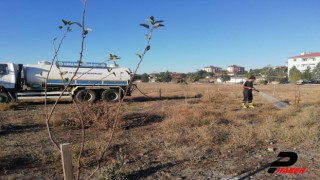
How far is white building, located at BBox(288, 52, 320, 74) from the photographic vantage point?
11275 centimetres

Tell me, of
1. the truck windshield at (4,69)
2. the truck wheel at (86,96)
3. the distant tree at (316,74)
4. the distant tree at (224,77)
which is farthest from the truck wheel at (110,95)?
the distant tree at (316,74)

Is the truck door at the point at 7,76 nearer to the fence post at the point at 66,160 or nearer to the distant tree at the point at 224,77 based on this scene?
the fence post at the point at 66,160

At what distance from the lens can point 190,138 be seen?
638 cm

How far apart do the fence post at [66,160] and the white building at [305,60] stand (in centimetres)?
12523

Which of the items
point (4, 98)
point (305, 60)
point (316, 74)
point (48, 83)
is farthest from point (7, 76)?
point (305, 60)

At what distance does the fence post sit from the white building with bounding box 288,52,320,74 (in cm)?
12523

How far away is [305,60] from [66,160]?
129 meters

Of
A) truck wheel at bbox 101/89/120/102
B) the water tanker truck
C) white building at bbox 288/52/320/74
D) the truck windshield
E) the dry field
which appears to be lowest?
the dry field

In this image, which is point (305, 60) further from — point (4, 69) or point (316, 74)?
point (4, 69)

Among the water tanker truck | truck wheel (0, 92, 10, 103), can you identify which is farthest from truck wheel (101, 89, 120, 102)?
truck wheel (0, 92, 10, 103)

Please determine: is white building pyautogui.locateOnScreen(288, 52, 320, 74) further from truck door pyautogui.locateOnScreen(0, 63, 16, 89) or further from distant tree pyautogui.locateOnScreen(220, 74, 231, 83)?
truck door pyautogui.locateOnScreen(0, 63, 16, 89)

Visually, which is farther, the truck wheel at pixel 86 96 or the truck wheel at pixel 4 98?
the truck wheel at pixel 86 96

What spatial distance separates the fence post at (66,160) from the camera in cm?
292

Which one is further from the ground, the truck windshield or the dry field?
the truck windshield
